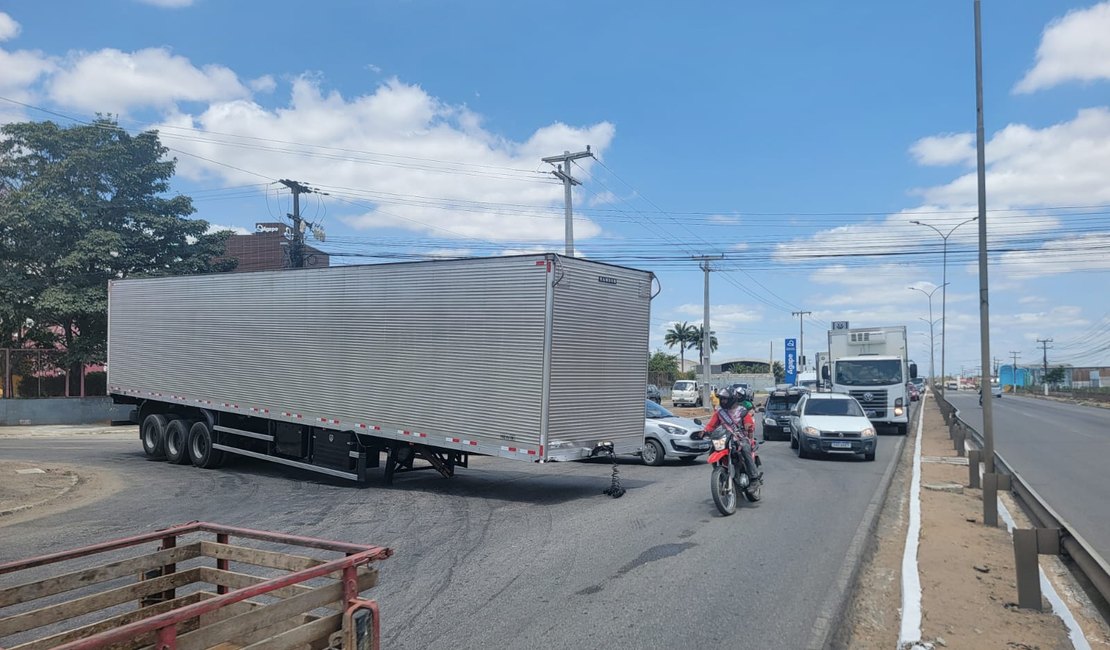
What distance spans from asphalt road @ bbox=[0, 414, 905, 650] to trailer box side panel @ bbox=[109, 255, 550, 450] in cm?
140

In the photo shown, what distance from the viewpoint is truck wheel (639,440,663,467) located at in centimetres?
1653

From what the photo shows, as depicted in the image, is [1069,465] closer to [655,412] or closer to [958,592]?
[655,412]

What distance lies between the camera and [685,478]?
556 inches

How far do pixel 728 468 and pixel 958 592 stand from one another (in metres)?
3.74

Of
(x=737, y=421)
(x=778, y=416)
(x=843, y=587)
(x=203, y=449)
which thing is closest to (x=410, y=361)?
(x=737, y=421)

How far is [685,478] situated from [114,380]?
43.9 feet

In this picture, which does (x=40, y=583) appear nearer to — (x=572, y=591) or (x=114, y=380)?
(x=572, y=591)

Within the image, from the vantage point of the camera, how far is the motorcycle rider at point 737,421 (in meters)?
10.5

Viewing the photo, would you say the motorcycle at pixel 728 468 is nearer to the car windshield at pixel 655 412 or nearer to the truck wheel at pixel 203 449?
the car windshield at pixel 655 412

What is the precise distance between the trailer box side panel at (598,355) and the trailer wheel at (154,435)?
10.4 m

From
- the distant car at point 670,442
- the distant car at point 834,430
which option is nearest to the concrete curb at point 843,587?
the distant car at point 670,442

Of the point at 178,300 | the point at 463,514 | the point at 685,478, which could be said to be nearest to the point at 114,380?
the point at 178,300

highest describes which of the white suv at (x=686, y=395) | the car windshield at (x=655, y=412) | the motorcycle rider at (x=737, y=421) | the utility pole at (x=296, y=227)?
the utility pole at (x=296, y=227)

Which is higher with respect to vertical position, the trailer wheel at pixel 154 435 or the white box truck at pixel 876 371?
the white box truck at pixel 876 371
